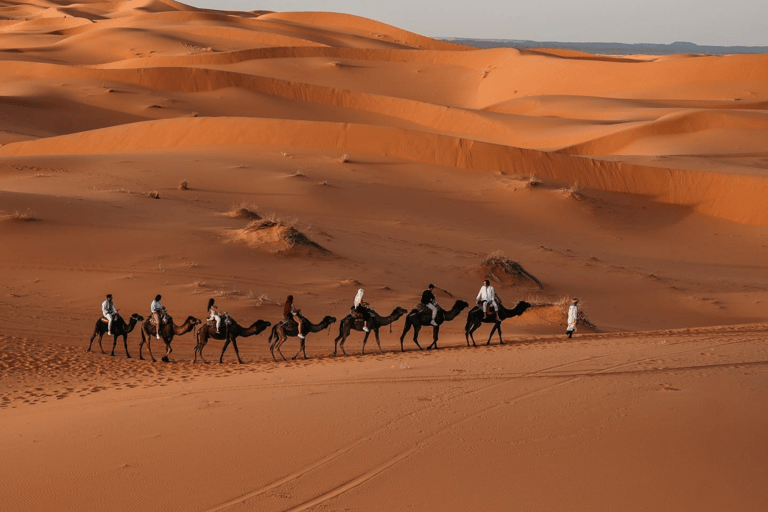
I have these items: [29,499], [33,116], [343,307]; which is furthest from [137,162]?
[29,499]

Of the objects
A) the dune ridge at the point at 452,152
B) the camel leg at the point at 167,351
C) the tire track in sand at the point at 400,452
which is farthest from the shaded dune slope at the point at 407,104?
the tire track in sand at the point at 400,452

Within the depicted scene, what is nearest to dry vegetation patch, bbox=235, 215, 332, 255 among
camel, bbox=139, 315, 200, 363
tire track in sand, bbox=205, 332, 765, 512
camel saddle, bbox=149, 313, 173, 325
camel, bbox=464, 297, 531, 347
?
camel, bbox=139, 315, 200, 363

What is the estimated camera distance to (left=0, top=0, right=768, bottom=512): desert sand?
8.41 m

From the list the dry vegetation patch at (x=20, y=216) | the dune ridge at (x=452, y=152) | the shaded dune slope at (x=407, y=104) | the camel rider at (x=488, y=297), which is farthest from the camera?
the shaded dune slope at (x=407, y=104)

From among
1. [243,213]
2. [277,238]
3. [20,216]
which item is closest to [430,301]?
[277,238]

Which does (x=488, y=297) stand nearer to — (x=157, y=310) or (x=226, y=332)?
(x=226, y=332)

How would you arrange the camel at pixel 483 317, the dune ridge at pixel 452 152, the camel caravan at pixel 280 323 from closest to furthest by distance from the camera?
the camel caravan at pixel 280 323, the camel at pixel 483 317, the dune ridge at pixel 452 152

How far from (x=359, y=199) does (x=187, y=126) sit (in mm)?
12497

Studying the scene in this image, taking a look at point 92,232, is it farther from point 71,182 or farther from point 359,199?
point 359,199

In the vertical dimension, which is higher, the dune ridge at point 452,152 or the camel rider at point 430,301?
the dune ridge at point 452,152

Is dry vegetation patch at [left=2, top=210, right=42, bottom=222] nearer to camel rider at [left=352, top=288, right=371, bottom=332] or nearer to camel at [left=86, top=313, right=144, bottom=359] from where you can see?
camel at [left=86, top=313, right=144, bottom=359]

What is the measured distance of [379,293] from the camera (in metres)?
20.2

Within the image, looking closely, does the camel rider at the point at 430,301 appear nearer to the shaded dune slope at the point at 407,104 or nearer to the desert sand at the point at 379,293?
the desert sand at the point at 379,293

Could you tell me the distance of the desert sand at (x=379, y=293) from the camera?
8.41m
